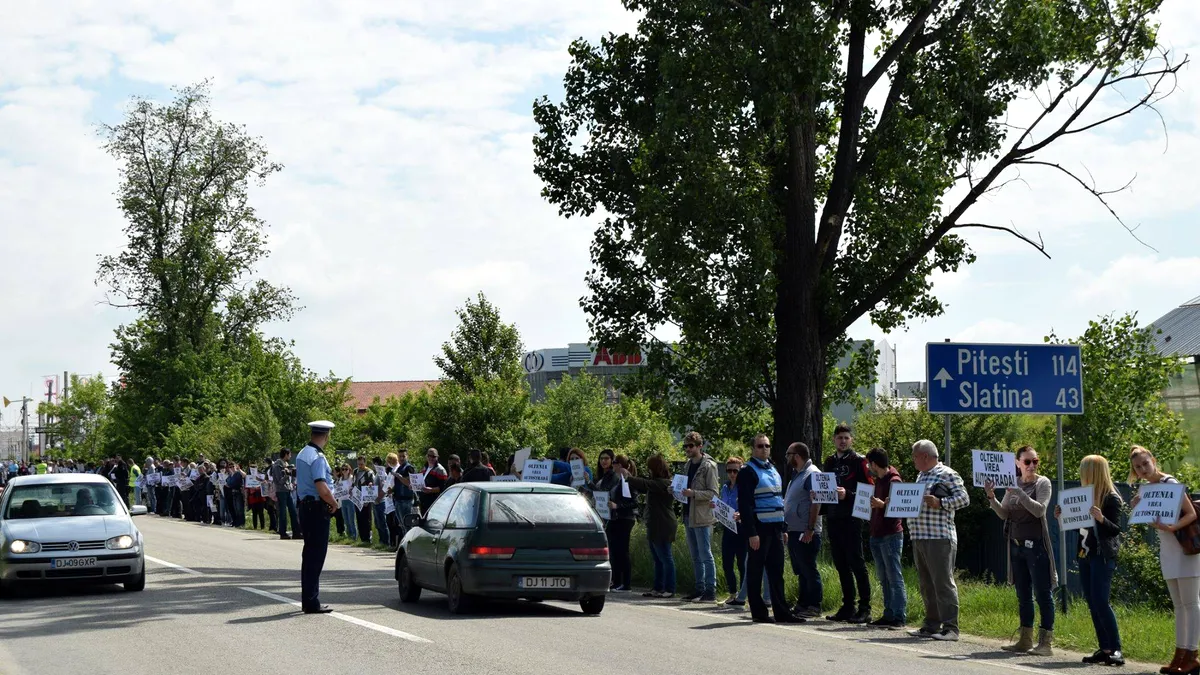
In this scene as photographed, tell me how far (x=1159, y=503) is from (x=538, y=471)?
13176mm

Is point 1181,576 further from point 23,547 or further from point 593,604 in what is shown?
point 23,547

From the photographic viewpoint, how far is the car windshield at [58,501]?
1858 centimetres

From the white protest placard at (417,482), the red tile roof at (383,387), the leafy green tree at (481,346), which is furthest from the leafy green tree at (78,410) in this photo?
the white protest placard at (417,482)

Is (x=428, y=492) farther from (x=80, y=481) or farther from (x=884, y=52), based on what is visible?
(x=884, y=52)

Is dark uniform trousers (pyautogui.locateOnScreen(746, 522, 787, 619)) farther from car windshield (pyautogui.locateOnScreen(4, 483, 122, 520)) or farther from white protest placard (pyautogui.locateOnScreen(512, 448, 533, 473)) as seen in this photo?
white protest placard (pyautogui.locateOnScreen(512, 448, 533, 473))

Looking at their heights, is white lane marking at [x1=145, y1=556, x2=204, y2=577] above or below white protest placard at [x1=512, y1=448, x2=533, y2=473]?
below

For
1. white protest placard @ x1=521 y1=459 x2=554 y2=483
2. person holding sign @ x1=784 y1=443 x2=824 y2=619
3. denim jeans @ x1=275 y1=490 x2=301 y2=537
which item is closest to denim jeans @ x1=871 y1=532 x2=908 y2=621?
person holding sign @ x1=784 y1=443 x2=824 y2=619

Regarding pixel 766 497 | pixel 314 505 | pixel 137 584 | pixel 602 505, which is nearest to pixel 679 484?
pixel 602 505

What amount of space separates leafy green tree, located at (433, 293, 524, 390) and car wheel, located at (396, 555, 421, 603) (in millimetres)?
40134

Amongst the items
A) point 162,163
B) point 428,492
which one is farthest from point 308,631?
point 162,163

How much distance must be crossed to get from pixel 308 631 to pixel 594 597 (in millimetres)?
3295

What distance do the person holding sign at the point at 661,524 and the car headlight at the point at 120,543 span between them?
644cm

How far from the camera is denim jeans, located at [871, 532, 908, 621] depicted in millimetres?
15297

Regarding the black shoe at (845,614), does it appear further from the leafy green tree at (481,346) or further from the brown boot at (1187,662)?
the leafy green tree at (481,346)
